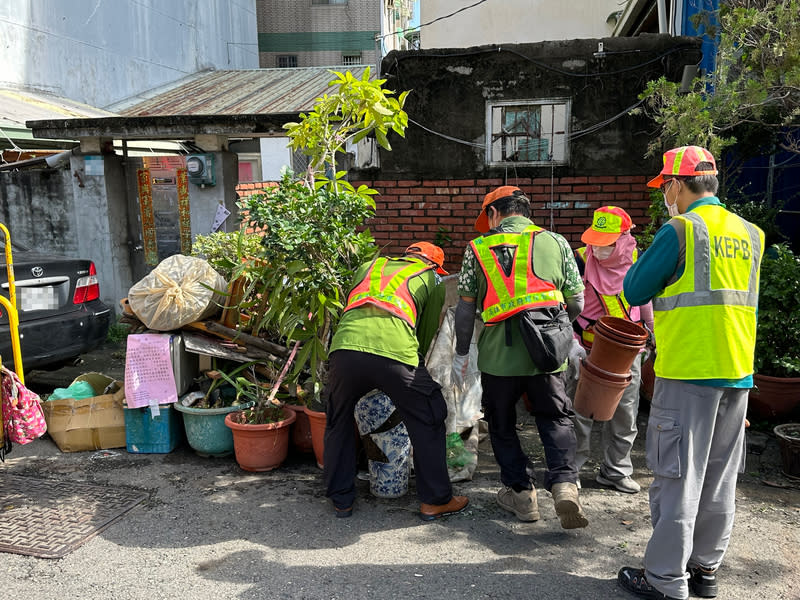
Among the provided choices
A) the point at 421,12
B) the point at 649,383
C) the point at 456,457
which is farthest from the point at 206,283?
the point at 421,12

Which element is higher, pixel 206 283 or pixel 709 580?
pixel 206 283

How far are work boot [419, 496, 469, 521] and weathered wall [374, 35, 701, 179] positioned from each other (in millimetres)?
3945

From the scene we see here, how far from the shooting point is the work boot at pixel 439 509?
12.6 feet

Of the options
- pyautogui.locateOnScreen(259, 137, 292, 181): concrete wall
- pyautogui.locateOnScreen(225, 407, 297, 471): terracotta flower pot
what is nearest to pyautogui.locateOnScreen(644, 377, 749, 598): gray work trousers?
pyautogui.locateOnScreen(225, 407, 297, 471): terracotta flower pot

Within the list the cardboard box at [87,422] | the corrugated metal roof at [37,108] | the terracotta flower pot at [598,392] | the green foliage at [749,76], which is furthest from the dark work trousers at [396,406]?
the corrugated metal roof at [37,108]

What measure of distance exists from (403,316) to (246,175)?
53.7 ft

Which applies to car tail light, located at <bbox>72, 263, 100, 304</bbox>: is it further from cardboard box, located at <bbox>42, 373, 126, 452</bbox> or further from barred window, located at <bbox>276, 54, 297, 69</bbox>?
barred window, located at <bbox>276, 54, 297, 69</bbox>

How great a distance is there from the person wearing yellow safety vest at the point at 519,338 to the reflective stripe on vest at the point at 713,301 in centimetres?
81

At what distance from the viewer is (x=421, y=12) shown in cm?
1427

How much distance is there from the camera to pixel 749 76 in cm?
448

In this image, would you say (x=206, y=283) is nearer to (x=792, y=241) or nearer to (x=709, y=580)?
(x=709, y=580)

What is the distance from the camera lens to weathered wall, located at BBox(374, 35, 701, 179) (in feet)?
21.2

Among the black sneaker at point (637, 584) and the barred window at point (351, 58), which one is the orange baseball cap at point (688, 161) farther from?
the barred window at point (351, 58)

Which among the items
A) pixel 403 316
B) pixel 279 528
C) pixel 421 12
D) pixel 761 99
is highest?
pixel 421 12
